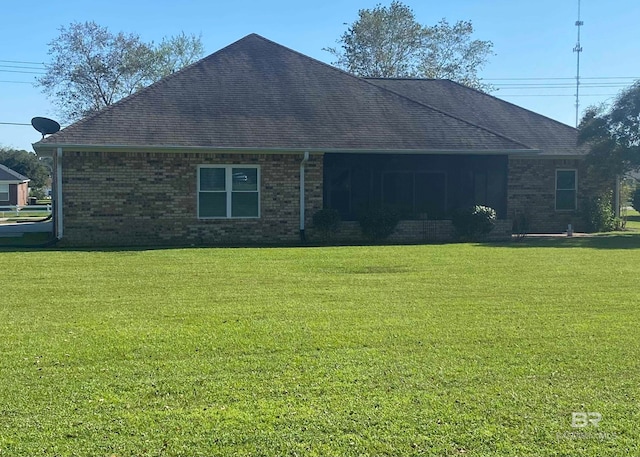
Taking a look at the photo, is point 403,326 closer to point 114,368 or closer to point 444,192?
point 114,368

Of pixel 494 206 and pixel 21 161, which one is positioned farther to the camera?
pixel 21 161

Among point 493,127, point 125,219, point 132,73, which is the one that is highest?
Answer: point 132,73

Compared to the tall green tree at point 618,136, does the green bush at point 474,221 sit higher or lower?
lower

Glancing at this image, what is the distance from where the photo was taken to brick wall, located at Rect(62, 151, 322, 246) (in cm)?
1744

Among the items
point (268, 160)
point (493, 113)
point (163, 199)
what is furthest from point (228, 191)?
point (493, 113)

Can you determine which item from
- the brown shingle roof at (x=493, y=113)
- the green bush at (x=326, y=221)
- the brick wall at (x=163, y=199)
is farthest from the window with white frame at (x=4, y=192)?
the green bush at (x=326, y=221)

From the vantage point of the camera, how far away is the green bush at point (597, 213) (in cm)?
2322

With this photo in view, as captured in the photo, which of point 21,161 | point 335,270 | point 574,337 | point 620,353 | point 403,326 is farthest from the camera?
point 21,161

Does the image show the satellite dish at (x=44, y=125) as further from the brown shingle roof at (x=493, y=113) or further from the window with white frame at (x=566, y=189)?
the window with white frame at (x=566, y=189)

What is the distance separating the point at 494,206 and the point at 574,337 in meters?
14.2

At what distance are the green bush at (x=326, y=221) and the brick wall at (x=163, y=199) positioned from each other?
314 millimetres

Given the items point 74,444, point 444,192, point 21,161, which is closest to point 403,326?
point 74,444

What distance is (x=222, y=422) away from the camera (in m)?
4.46

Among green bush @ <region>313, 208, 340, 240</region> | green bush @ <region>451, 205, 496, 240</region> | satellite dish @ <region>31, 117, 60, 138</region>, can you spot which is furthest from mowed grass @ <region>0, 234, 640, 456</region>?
satellite dish @ <region>31, 117, 60, 138</region>
